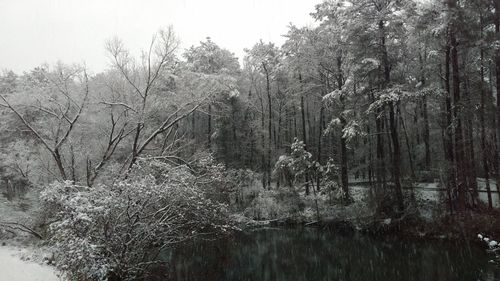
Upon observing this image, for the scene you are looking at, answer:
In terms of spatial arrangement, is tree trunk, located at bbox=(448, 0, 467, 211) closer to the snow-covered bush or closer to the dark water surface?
the dark water surface

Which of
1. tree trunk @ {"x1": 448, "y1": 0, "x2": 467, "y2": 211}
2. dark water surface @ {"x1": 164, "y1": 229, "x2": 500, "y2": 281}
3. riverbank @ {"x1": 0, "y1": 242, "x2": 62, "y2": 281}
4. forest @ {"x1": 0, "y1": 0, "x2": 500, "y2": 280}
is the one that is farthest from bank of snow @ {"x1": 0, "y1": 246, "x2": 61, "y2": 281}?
tree trunk @ {"x1": 448, "y1": 0, "x2": 467, "y2": 211}

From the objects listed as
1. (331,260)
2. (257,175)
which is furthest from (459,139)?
(257,175)

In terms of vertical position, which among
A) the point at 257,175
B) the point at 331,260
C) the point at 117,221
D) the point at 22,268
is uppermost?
the point at 257,175

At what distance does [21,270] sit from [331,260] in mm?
11556

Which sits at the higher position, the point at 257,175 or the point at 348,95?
the point at 348,95

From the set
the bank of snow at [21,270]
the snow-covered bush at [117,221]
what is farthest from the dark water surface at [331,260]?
the bank of snow at [21,270]

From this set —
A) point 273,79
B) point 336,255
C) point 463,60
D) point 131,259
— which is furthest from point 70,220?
point 273,79

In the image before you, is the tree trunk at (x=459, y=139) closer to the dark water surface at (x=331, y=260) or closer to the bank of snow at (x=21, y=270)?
the dark water surface at (x=331, y=260)

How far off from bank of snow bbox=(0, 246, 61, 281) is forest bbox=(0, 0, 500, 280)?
60 centimetres

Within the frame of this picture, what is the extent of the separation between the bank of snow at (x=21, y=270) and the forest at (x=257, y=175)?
60 centimetres

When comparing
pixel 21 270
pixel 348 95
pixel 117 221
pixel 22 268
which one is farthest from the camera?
pixel 348 95

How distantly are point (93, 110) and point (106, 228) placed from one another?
38.0 feet

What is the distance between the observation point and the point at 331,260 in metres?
16.0

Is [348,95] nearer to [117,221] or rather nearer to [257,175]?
[257,175]
